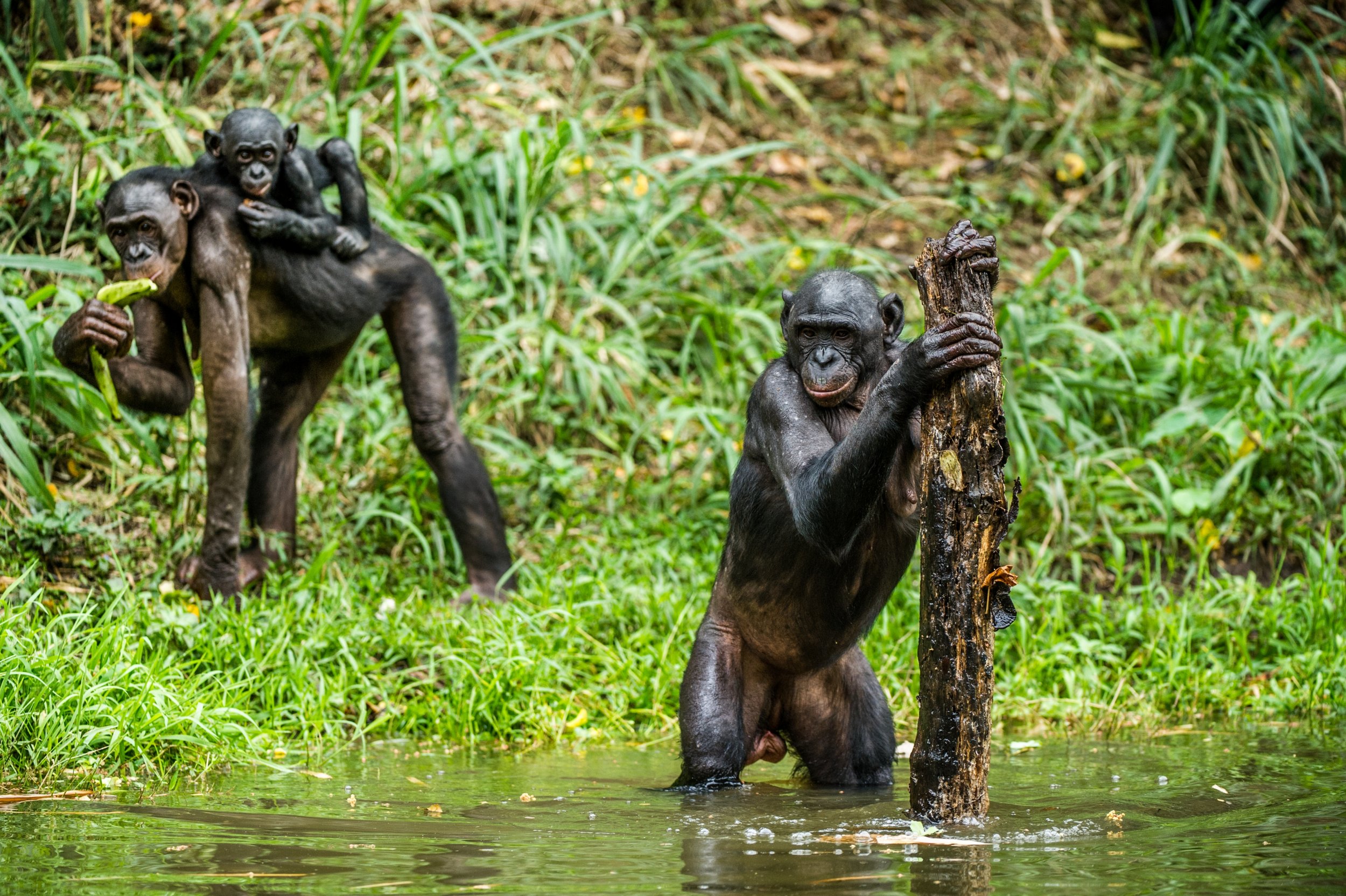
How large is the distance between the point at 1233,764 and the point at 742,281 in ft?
16.3

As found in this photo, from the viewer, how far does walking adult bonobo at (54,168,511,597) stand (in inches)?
223

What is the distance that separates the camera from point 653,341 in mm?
8508

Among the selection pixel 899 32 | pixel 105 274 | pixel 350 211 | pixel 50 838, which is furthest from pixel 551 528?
pixel 899 32

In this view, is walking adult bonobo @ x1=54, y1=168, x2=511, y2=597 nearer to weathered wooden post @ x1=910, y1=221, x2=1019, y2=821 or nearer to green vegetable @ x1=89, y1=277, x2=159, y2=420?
green vegetable @ x1=89, y1=277, x2=159, y2=420

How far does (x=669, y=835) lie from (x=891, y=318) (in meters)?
1.76

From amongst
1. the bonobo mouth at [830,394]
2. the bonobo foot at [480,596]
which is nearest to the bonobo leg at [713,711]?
the bonobo mouth at [830,394]

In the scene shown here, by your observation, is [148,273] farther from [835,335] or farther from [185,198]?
[835,335]

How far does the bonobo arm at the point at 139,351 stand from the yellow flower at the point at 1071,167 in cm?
676

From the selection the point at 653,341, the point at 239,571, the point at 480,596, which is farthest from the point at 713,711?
the point at 653,341

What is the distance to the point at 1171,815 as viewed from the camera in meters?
3.73

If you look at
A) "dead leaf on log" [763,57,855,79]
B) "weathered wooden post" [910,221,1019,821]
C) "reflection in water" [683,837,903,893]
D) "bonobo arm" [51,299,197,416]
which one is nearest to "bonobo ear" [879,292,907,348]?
"weathered wooden post" [910,221,1019,821]

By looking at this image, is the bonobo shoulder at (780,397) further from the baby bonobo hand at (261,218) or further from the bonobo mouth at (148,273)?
the bonobo mouth at (148,273)

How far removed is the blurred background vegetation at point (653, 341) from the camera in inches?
219

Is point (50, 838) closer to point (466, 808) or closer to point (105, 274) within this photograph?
point (466, 808)
